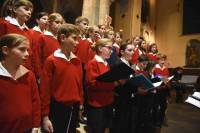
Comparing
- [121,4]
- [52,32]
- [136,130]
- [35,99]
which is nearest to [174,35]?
[121,4]

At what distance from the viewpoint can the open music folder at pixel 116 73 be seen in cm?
403

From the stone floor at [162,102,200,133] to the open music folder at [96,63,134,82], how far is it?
3.24 meters

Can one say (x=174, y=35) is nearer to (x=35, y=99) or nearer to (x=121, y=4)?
(x=121, y=4)

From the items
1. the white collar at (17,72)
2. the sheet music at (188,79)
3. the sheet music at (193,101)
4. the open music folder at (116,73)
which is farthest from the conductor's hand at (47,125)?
the sheet music at (188,79)

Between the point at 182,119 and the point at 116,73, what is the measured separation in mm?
5213

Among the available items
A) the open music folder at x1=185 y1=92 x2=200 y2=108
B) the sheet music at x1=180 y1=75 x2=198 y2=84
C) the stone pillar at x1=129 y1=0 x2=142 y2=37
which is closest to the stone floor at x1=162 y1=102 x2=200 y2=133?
the sheet music at x1=180 y1=75 x2=198 y2=84

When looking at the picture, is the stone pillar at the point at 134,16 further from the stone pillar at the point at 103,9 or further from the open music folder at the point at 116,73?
the open music folder at the point at 116,73

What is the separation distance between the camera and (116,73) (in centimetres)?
410

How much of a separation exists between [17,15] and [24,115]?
1453 millimetres

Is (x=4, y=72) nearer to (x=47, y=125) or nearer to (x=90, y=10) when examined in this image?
(x=47, y=125)

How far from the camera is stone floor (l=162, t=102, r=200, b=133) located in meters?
7.44

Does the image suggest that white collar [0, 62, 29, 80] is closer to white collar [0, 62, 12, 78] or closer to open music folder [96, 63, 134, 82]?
white collar [0, 62, 12, 78]

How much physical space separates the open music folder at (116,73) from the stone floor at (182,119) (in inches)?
128

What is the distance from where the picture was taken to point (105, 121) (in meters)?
4.43
